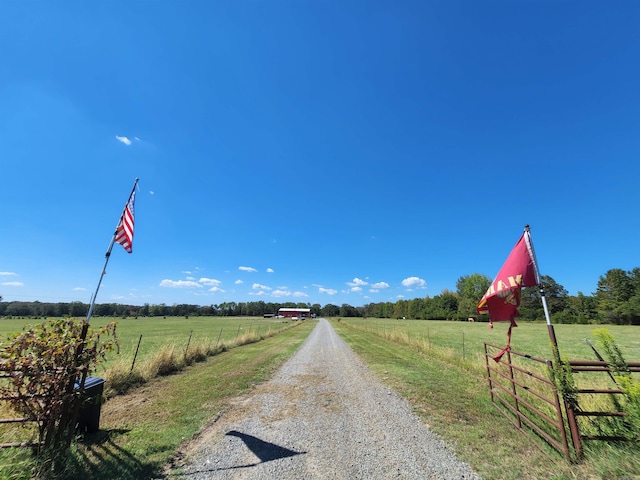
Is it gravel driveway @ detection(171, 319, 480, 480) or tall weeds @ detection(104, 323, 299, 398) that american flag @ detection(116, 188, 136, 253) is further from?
tall weeds @ detection(104, 323, 299, 398)

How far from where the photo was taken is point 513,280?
16.1ft

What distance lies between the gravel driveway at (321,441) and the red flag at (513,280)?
2668mm

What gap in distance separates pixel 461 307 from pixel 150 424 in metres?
99.6

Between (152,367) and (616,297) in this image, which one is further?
(616,297)

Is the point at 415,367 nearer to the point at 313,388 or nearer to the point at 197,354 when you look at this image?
the point at 313,388

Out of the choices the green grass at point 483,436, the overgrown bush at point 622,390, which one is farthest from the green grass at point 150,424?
the overgrown bush at point 622,390

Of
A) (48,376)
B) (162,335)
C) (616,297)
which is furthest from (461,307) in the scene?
(48,376)

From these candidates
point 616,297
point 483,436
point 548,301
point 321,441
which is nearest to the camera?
point 321,441

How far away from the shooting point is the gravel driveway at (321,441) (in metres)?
3.86

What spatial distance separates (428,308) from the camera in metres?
109

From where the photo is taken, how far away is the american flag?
5.25m

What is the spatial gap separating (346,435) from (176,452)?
2.82 meters

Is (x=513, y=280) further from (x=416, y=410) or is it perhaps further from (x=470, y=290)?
(x=470, y=290)

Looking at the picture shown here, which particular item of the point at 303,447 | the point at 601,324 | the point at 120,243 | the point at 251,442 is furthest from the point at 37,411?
the point at 601,324
